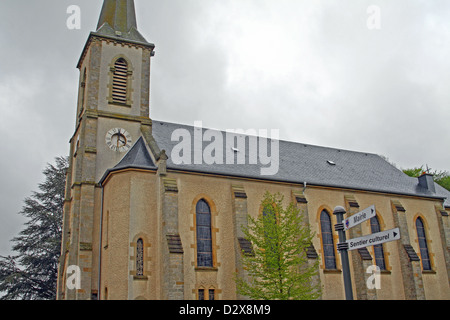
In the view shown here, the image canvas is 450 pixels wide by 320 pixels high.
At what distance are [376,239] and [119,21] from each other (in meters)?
24.5

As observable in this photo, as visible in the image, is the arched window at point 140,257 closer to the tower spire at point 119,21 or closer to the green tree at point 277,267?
the green tree at point 277,267

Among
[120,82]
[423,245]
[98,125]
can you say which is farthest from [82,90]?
[423,245]

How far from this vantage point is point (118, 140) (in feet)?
82.5

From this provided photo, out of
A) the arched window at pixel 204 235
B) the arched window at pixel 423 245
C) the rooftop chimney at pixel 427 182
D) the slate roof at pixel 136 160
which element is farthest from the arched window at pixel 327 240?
the slate roof at pixel 136 160

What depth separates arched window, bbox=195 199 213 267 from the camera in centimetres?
2216

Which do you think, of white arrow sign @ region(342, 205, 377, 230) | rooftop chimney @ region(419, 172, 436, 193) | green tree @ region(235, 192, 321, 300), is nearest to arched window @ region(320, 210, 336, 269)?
green tree @ region(235, 192, 321, 300)

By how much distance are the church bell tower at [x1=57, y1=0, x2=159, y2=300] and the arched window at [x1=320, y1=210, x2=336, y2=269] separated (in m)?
10.9

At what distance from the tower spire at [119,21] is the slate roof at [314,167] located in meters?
6.01

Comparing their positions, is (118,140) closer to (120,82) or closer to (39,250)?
(120,82)

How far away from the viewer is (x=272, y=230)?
19.7 metres

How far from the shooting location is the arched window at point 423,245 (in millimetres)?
28359
